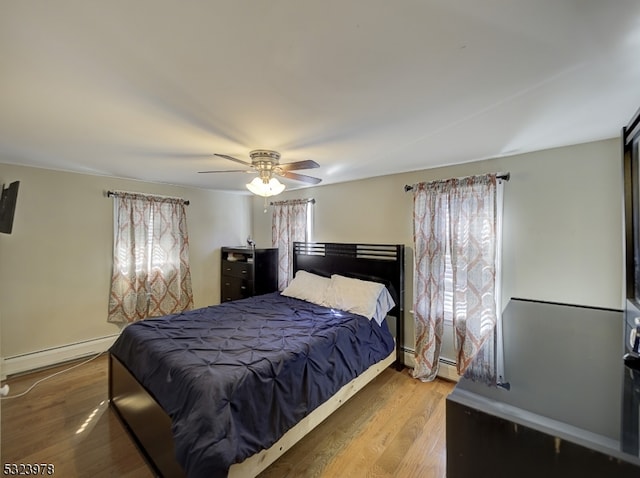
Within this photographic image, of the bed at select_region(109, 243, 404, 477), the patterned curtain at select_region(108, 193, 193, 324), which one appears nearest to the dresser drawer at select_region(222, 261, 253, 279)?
the patterned curtain at select_region(108, 193, 193, 324)

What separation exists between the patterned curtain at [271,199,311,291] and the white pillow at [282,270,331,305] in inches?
22.6

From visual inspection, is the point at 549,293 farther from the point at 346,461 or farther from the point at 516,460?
the point at 516,460

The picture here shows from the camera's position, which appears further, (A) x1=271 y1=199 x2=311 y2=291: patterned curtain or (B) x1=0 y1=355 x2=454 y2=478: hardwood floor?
(A) x1=271 y1=199 x2=311 y2=291: patterned curtain

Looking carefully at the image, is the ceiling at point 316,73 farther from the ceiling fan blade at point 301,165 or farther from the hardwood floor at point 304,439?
the hardwood floor at point 304,439

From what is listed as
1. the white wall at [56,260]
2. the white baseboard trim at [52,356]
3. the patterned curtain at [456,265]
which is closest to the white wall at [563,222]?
the patterned curtain at [456,265]

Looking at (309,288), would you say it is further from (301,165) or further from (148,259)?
(148,259)

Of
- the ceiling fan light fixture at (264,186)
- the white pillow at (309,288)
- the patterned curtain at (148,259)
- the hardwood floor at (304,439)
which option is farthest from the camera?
the patterned curtain at (148,259)

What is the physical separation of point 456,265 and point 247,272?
2851 millimetres

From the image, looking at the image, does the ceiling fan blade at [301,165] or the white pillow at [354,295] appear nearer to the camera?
the ceiling fan blade at [301,165]

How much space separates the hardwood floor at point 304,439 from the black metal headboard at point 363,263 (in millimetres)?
812

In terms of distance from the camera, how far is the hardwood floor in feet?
6.08

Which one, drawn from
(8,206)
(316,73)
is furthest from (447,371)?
(8,206)

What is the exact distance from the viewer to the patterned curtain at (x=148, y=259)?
11.8 ft

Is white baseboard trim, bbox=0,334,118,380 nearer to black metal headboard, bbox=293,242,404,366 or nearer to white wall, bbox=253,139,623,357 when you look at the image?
black metal headboard, bbox=293,242,404,366
